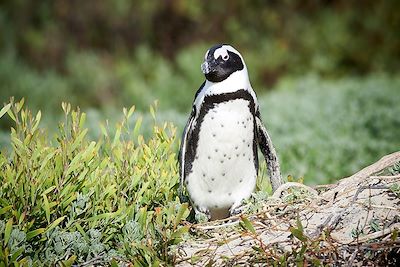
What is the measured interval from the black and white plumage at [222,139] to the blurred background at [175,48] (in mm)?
6983

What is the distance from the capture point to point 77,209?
12.6 ft

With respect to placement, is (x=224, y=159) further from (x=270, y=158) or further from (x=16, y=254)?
(x=16, y=254)

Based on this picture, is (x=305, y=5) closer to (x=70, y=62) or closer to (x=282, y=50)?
(x=282, y=50)

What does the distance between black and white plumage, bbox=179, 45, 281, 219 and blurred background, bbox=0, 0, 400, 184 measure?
6.98 metres

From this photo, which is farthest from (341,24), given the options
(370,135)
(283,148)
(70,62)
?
(283,148)

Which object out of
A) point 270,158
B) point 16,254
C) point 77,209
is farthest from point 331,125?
point 16,254

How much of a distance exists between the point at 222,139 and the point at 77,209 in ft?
2.64

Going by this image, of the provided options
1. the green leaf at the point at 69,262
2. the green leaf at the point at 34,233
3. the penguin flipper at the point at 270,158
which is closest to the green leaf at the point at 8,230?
the green leaf at the point at 34,233

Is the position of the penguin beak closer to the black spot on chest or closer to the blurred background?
the black spot on chest

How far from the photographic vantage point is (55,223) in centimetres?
361

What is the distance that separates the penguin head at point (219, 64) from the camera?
4.07 metres

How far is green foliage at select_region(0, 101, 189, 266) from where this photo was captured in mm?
3582

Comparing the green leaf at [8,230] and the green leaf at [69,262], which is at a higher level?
the green leaf at [8,230]

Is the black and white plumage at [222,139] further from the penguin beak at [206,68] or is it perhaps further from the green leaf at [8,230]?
the green leaf at [8,230]
